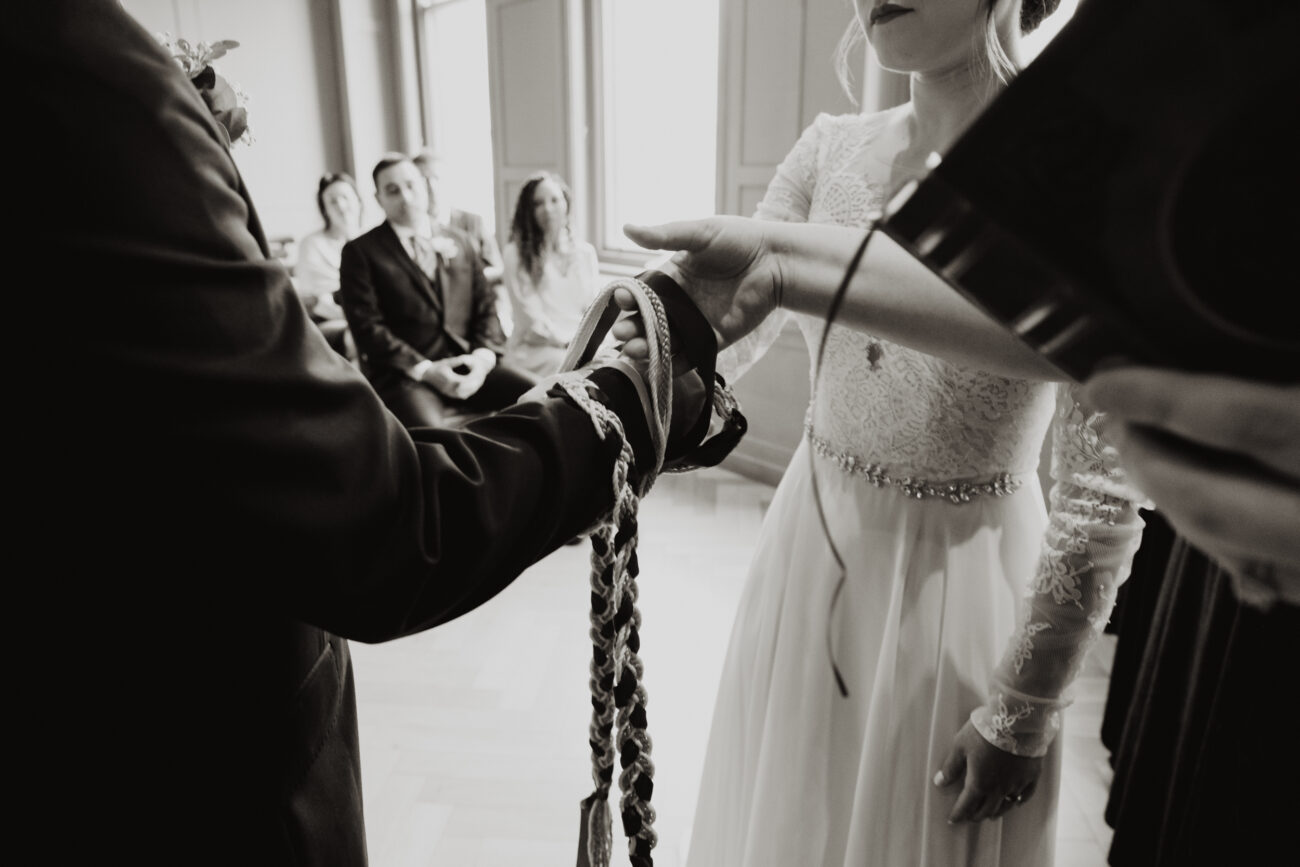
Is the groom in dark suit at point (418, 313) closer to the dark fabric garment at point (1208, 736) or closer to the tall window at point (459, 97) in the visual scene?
the dark fabric garment at point (1208, 736)

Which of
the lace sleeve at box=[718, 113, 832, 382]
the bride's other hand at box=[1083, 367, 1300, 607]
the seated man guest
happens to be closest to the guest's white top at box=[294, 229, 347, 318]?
the seated man guest

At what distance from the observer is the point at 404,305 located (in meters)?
3.79

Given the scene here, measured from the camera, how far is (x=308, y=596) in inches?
21.5

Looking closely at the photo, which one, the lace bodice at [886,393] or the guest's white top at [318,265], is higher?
the lace bodice at [886,393]

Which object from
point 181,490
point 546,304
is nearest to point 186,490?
point 181,490

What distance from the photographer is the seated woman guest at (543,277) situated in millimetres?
4121

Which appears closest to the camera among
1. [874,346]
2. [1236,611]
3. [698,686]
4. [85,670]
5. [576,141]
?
[85,670]

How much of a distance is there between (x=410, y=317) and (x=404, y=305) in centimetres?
6

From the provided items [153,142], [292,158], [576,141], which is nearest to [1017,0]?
[153,142]

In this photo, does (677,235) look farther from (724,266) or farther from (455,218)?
(455,218)

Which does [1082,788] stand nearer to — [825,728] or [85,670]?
[825,728]

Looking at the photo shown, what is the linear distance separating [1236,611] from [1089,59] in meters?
1.28

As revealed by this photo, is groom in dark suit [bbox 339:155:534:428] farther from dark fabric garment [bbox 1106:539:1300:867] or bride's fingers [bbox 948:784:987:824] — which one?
bride's fingers [bbox 948:784:987:824]

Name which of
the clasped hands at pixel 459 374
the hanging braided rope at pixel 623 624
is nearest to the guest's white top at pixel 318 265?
the clasped hands at pixel 459 374
